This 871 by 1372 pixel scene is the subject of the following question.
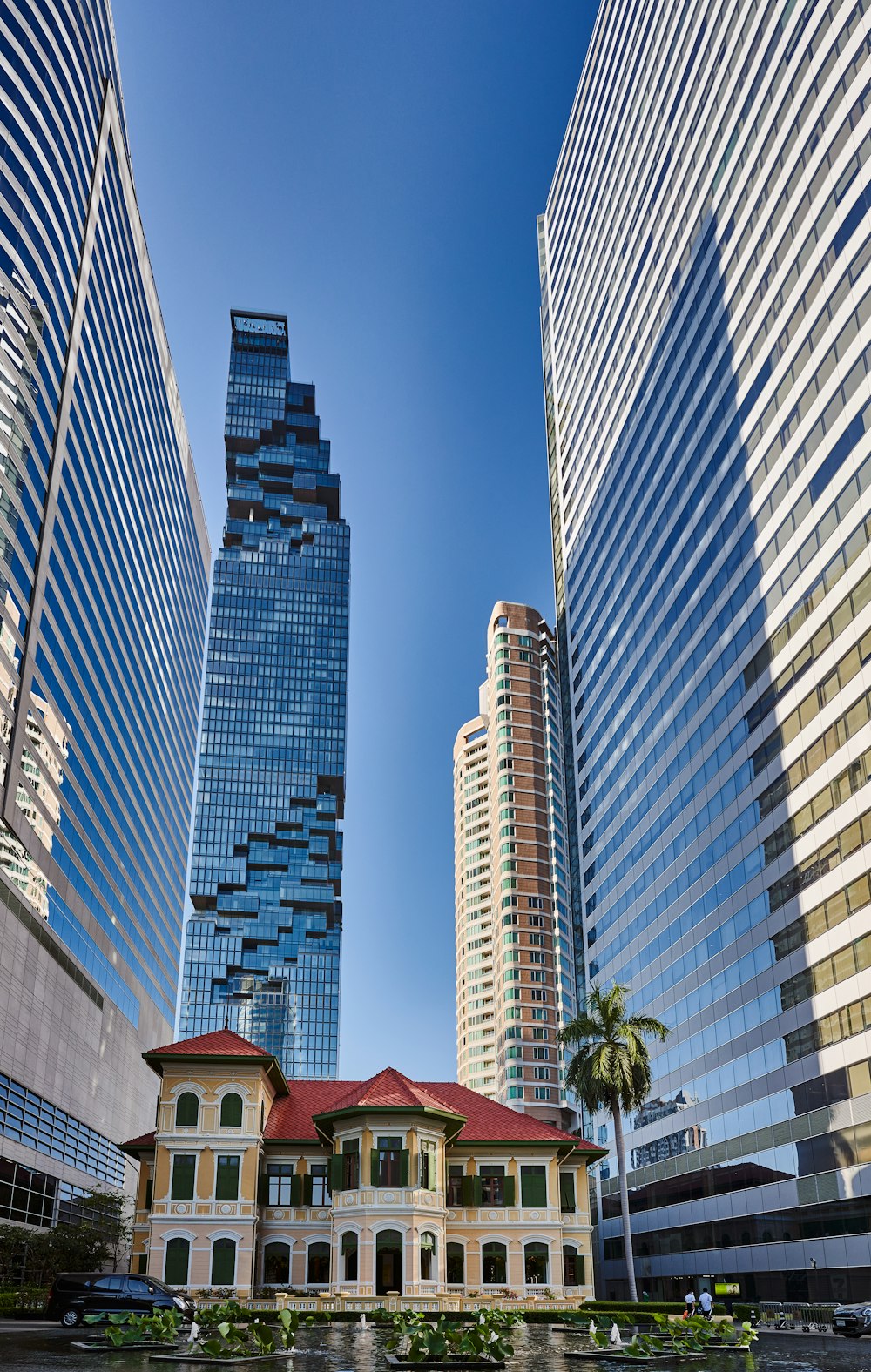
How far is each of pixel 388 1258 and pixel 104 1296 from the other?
1817cm

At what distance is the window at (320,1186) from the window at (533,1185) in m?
9.75

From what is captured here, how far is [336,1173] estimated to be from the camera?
51.2 metres

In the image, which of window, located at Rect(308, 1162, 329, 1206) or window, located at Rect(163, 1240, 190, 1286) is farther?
window, located at Rect(308, 1162, 329, 1206)

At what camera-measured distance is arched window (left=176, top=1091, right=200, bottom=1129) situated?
2002 inches

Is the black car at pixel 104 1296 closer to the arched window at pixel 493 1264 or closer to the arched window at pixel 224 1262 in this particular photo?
the arched window at pixel 224 1262

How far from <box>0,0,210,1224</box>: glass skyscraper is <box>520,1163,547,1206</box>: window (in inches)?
1065

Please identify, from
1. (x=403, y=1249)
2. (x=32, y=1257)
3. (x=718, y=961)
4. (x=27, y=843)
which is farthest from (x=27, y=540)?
(x=718, y=961)

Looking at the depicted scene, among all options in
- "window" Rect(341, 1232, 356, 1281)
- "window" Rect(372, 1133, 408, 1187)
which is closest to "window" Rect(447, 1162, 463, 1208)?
"window" Rect(341, 1232, 356, 1281)

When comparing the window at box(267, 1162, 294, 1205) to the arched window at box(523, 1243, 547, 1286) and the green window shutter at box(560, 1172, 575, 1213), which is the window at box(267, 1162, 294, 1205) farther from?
the green window shutter at box(560, 1172, 575, 1213)

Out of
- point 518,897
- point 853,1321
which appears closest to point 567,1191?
point 853,1321

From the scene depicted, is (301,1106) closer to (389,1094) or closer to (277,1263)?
(277,1263)

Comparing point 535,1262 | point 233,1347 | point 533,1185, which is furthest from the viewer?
point 533,1185

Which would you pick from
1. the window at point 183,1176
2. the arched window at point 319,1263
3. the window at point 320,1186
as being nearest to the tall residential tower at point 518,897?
the window at point 320,1186

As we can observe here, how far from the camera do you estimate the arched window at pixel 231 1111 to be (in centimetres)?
5097
